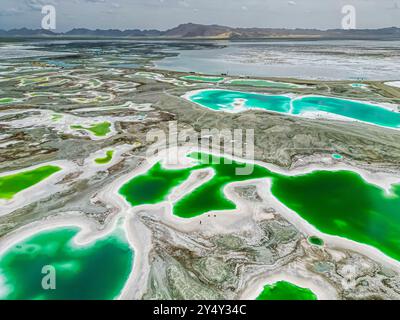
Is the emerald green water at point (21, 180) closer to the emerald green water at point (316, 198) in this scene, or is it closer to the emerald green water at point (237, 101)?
the emerald green water at point (316, 198)

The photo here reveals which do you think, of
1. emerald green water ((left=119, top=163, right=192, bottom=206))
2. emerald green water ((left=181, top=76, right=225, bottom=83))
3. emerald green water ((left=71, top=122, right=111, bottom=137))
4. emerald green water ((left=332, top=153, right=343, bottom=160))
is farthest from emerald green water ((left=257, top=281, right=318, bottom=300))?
emerald green water ((left=181, top=76, right=225, bottom=83))

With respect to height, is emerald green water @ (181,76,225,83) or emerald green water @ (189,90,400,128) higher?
emerald green water @ (181,76,225,83)

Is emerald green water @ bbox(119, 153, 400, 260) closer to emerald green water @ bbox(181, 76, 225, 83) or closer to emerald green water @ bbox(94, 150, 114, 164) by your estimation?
emerald green water @ bbox(94, 150, 114, 164)

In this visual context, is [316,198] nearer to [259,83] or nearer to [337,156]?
[337,156]

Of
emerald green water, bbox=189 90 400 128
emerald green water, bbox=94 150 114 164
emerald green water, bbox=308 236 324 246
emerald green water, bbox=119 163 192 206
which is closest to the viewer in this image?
emerald green water, bbox=308 236 324 246

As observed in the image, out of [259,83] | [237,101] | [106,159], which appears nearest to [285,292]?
[106,159]
